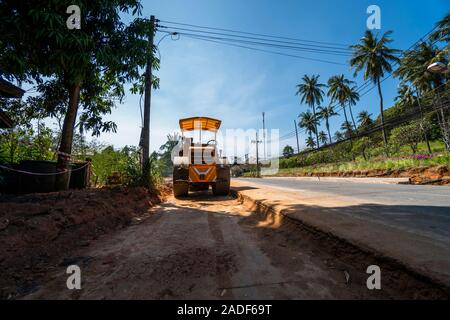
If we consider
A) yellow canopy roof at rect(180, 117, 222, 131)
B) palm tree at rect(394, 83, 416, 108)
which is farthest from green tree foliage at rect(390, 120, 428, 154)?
yellow canopy roof at rect(180, 117, 222, 131)

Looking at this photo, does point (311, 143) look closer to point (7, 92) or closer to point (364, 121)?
point (364, 121)

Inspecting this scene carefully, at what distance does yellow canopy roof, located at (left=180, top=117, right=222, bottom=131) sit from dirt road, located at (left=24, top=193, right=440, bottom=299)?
5.93 m

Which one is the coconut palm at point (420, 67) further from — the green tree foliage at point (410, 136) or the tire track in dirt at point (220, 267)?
the tire track in dirt at point (220, 267)

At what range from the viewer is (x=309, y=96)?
46625mm

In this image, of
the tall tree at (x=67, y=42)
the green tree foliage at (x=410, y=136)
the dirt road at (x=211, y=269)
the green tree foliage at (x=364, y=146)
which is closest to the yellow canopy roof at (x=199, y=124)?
the tall tree at (x=67, y=42)

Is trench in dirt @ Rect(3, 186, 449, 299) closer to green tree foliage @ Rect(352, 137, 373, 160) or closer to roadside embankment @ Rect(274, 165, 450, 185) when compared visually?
roadside embankment @ Rect(274, 165, 450, 185)

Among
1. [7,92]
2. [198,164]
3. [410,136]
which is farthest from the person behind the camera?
[410,136]

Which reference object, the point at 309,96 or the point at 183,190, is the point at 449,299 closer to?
the point at 183,190

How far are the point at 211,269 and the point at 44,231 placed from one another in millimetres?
2356

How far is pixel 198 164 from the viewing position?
802cm

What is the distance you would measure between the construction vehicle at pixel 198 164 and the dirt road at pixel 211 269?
4.52m

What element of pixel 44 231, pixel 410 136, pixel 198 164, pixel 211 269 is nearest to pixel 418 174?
pixel 198 164

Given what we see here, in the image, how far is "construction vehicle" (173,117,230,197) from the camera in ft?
26.1

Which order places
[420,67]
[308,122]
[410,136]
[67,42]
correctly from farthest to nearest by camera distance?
[308,122] < [420,67] < [410,136] < [67,42]
